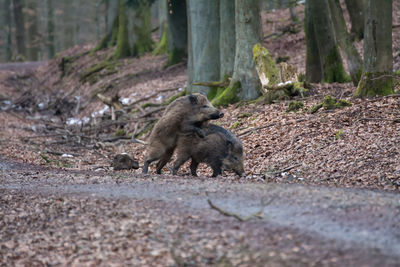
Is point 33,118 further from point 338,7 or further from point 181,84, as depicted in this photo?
point 338,7

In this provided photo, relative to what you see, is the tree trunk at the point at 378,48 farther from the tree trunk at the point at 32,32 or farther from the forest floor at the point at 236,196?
the tree trunk at the point at 32,32

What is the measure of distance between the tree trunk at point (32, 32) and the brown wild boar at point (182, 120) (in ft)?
137

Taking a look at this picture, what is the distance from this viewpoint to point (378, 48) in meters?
11.4

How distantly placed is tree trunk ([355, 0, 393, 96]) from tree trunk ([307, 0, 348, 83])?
11.5ft

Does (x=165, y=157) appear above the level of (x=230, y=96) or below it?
below

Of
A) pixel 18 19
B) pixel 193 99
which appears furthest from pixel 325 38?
pixel 18 19

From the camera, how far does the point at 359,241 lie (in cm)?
508

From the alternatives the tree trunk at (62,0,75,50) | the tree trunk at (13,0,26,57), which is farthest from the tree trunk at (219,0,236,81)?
the tree trunk at (62,0,75,50)

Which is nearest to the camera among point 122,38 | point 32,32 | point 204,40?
point 204,40

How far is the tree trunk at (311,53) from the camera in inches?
616

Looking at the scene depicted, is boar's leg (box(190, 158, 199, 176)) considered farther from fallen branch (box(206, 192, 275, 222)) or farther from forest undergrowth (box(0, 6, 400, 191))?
fallen branch (box(206, 192, 275, 222))

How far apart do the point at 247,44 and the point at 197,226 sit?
9.40m

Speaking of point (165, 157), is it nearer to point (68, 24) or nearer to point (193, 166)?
point (193, 166)

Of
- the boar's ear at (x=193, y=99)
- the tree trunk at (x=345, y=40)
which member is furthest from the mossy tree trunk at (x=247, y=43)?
the boar's ear at (x=193, y=99)
